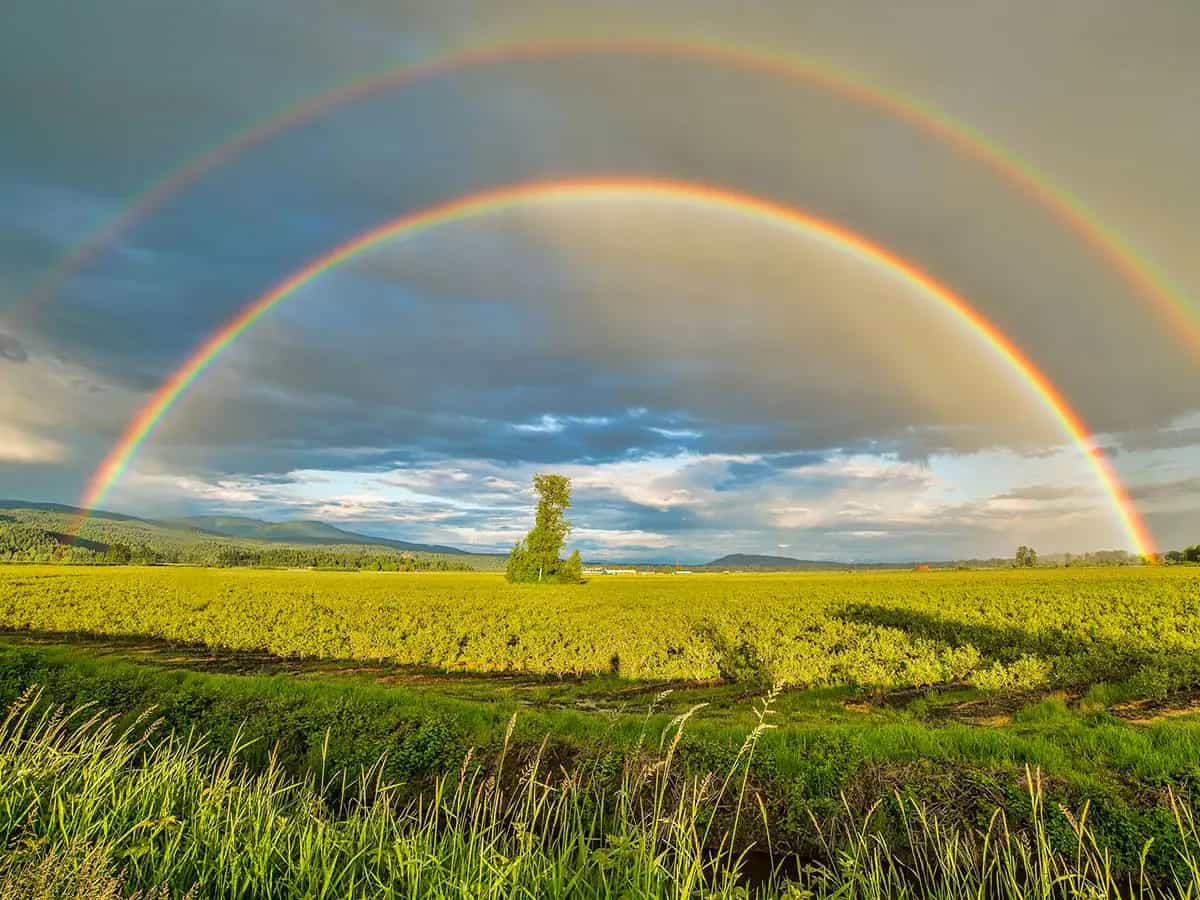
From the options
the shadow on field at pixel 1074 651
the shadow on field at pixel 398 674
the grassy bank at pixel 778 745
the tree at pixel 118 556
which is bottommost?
A: the tree at pixel 118 556

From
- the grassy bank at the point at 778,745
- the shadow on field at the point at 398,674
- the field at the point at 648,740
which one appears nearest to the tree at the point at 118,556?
the field at the point at 648,740

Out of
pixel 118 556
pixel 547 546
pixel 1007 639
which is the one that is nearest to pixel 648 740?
pixel 1007 639

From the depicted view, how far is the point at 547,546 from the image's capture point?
335 feet

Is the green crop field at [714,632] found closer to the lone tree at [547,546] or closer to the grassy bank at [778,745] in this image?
the grassy bank at [778,745]

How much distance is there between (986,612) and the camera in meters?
40.8

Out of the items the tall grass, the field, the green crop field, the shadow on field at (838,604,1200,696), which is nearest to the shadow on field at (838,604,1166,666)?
the shadow on field at (838,604,1200,696)

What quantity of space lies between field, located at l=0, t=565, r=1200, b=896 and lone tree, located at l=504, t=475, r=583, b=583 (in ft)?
196

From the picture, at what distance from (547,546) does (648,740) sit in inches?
3549

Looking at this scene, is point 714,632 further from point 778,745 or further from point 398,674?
point 778,745

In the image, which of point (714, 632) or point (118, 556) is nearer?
point (714, 632)

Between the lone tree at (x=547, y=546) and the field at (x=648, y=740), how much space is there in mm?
59856

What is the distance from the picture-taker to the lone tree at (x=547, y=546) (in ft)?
330

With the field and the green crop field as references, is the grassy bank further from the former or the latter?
the green crop field

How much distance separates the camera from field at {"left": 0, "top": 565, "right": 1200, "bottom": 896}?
533 cm
